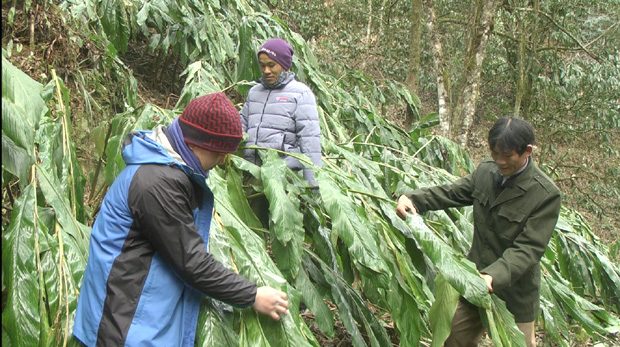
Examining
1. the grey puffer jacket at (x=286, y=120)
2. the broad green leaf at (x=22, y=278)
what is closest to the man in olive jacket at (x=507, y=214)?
the grey puffer jacket at (x=286, y=120)

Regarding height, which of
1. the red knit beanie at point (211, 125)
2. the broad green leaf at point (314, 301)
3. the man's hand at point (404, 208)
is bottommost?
the broad green leaf at point (314, 301)

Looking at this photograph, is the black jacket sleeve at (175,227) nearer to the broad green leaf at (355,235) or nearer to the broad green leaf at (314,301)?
the broad green leaf at (355,235)

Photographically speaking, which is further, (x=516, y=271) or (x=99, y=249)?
(x=516, y=271)

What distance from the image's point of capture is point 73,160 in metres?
2.31

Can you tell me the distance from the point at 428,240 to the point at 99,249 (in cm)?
115

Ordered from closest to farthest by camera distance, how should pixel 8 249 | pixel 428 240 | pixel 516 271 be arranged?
pixel 8 249 → pixel 428 240 → pixel 516 271

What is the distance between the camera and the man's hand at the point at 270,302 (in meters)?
1.50

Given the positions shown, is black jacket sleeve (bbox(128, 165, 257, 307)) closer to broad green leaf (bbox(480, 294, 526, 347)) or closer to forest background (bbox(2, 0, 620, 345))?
forest background (bbox(2, 0, 620, 345))

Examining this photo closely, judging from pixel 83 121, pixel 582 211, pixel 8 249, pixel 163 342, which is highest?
pixel 8 249

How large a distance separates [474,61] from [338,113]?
203cm

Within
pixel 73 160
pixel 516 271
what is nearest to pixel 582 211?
pixel 516 271

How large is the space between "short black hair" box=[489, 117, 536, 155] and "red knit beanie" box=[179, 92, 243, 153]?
1.16m

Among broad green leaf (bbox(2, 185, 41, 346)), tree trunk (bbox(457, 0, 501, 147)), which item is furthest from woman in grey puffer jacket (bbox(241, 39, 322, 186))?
tree trunk (bbox(457, 0, 501, 147))

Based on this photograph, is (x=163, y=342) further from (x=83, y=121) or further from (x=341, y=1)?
(x=341, y=1)
